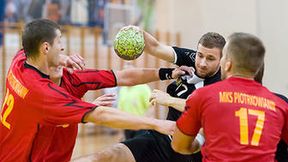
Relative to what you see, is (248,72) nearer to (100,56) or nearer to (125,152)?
(125,152)

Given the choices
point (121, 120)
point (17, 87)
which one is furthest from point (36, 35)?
point (121, 120)

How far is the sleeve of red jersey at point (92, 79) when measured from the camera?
12.6ft

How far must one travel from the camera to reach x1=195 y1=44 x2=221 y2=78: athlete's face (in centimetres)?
347

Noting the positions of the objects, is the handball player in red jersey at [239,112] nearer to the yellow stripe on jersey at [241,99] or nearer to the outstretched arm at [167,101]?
the yellow stripe on jersey at [241,99]

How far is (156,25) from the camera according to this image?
11961 mm

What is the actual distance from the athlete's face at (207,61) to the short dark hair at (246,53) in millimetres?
818

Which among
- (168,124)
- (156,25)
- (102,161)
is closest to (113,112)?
(168,124)

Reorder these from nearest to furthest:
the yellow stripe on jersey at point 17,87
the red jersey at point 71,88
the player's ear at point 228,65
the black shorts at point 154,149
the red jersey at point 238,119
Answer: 1. the red jersey at point 238,119
2. the player's ear at point 228,65
3. the yellow stripe on jersey at point 17,87
4. the red jersey at point 71,88
5. the black shorts at point 154,149

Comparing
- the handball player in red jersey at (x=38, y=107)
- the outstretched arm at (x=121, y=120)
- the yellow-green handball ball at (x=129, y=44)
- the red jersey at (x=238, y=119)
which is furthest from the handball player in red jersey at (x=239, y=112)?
the yellow-green handball ball at (x=129, y=44)

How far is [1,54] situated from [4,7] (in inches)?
45.7

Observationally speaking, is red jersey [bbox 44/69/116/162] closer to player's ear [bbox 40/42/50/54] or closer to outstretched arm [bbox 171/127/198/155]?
player's ear [bbox 40/42/50/54]

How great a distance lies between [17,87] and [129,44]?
0.88m

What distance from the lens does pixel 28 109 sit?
3.28m

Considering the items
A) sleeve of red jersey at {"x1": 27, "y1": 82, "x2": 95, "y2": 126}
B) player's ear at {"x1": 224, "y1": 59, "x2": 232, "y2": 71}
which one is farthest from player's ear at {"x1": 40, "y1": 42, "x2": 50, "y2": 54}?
player's ear at {"x1": 224, "y1": 59, "x2": 232, "y2": 71}
